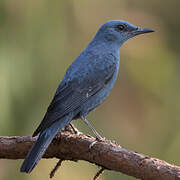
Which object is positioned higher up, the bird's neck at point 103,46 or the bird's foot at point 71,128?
the bird's neck at point 103,46

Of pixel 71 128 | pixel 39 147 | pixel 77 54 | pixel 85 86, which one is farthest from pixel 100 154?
pixel 77 54

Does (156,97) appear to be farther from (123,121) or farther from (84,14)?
(84,14)

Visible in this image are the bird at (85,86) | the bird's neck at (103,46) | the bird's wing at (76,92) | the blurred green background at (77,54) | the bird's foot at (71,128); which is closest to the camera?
the bird at (85,86)

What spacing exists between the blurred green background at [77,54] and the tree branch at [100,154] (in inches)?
67.3

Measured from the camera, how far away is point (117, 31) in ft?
22.3

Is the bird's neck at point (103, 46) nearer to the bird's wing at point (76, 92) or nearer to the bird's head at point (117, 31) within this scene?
the bird's head at point (117, 31)

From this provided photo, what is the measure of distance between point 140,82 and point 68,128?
2.87m

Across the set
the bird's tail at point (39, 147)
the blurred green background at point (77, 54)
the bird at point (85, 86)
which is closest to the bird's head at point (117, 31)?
the bird at point (85, 86)

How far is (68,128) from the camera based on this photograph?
232 inches

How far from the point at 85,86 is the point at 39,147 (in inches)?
48.0

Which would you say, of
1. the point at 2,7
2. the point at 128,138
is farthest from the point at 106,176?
the point at 2,7

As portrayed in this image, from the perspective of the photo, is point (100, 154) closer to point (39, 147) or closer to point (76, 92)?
point (39, 147)

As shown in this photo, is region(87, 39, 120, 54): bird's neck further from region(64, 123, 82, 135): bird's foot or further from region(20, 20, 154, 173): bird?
region(64, 123, 82, 135): bird's foot

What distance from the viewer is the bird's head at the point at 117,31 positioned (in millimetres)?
6754
